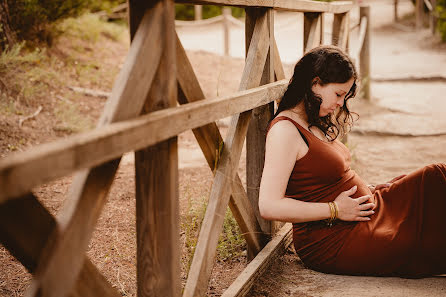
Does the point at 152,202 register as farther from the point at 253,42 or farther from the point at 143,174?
the point at 253,42

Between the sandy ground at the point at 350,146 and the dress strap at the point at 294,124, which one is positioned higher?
the dress strap at the point at 294,124

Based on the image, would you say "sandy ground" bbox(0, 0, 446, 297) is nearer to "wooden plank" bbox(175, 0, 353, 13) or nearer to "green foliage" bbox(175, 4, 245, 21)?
"wooden plank" bbox(175, 0, 353, 13)

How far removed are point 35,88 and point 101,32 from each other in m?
4.70

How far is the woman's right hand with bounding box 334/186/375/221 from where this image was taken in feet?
8.73

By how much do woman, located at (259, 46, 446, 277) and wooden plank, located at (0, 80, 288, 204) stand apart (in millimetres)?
630

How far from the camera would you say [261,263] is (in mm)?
2793

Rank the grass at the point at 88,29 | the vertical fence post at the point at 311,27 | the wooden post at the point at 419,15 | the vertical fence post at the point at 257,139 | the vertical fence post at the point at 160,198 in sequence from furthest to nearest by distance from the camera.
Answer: the wooden post at the point at 419,15 < the grass at the point at 88,29 < the vertical fence post at the point at 311,27 < the vertical fence post at the point at 257,139 < the vertical fence post at the point at 160,198

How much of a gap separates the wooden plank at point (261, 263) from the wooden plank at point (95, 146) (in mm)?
918

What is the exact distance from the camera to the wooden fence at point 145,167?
1.27 meters

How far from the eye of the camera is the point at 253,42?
106 inches

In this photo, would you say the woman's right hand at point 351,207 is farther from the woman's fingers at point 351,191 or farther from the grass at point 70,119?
the grass at point 70,119

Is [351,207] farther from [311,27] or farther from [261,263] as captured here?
[311,27]

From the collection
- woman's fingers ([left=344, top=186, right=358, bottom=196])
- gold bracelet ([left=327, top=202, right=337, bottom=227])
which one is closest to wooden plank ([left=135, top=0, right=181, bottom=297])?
gold bracelet ([left=327, top=202, right=337, bottom=227])

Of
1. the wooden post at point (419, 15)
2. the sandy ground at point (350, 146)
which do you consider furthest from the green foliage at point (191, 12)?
the wooden post at point (419, 15)
